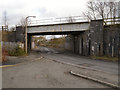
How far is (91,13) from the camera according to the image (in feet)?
99.7

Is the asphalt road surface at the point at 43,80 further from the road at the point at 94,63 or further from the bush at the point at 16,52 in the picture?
the bush at the point at 16,52

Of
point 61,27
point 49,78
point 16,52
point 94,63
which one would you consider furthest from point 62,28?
point 49,78

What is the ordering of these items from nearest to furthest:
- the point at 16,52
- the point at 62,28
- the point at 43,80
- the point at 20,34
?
the point at 43,80, the point at 16,52, the point at 62,28, the point at 20,34

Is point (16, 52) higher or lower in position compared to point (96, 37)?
lower

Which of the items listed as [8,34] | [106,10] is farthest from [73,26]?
[8,34]

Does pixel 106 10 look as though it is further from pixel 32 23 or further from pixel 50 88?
pixel 50 88

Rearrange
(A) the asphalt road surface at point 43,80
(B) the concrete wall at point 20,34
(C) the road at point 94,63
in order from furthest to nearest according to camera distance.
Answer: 1. (B) the concrete wall at point 20,34
2. (C) the road at point 94,63
3. (A) the asphalt road surface at point 43,80

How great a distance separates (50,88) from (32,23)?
2056cm

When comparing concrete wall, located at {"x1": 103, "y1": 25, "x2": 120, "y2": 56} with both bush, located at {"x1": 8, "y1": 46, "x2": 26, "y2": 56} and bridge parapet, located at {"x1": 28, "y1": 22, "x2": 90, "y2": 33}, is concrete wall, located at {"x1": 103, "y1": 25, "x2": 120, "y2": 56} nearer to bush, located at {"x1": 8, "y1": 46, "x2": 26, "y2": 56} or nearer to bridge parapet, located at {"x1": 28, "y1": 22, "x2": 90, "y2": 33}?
bridge parapet, located at {"x1": 28, "y1": 22, "x2": 90, "y2": 33}

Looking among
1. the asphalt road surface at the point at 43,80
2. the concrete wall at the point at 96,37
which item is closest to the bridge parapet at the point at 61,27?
the concrete wall at the point at 96,37

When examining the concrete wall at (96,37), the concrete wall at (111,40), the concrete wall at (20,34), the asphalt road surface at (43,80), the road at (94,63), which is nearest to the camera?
the asphalt road surface at (43,80)

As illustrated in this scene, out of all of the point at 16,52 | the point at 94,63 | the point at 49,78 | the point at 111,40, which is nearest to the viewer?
the point at 49,78

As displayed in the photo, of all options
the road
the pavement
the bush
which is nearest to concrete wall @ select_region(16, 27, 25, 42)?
the bush

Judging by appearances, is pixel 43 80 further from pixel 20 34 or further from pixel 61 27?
pixel 20 34
